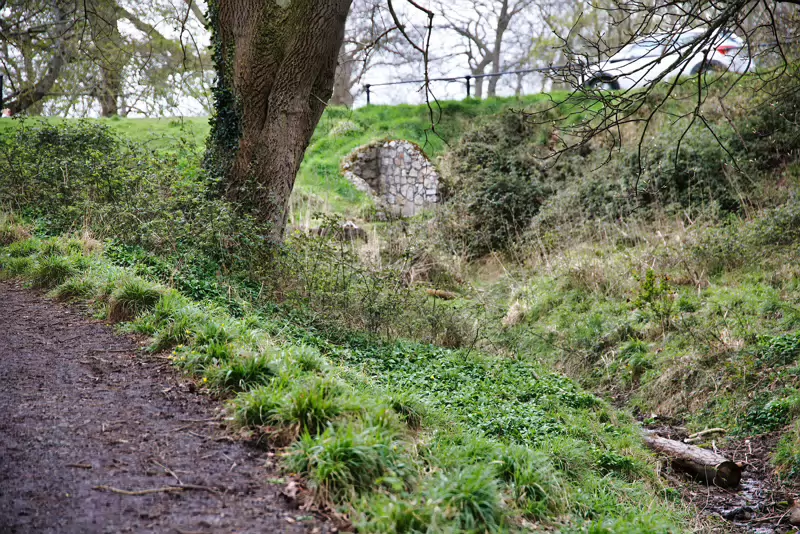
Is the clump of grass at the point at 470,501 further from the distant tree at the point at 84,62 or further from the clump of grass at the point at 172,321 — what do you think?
the distant tree at the point at 84,62

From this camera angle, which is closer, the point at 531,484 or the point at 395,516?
the point at 395,516

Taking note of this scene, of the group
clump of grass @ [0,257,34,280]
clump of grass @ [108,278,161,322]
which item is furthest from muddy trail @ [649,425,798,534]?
clump of grass @ [0,257,34,280]

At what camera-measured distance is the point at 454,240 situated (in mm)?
13562

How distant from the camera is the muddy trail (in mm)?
4895

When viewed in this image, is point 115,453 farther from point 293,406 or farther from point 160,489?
point 293,406

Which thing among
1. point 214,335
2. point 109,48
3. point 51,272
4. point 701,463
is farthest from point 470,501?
point 109,48

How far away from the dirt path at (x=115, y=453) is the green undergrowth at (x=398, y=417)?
8.8 inches

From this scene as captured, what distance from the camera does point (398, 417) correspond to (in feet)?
13.1

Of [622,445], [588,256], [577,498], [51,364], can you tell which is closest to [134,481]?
[51,364]

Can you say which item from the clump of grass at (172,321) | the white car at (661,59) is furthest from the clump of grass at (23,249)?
the white car at (661,59)

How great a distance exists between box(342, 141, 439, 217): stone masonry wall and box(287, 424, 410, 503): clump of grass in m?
12.7

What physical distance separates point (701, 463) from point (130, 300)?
5464 millimetres

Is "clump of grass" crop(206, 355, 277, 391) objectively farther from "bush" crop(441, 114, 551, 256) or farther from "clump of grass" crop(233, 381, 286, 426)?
"bush" crop(441, 114, 551, 256)

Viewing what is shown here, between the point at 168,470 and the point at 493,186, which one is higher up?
the point at 493,186
